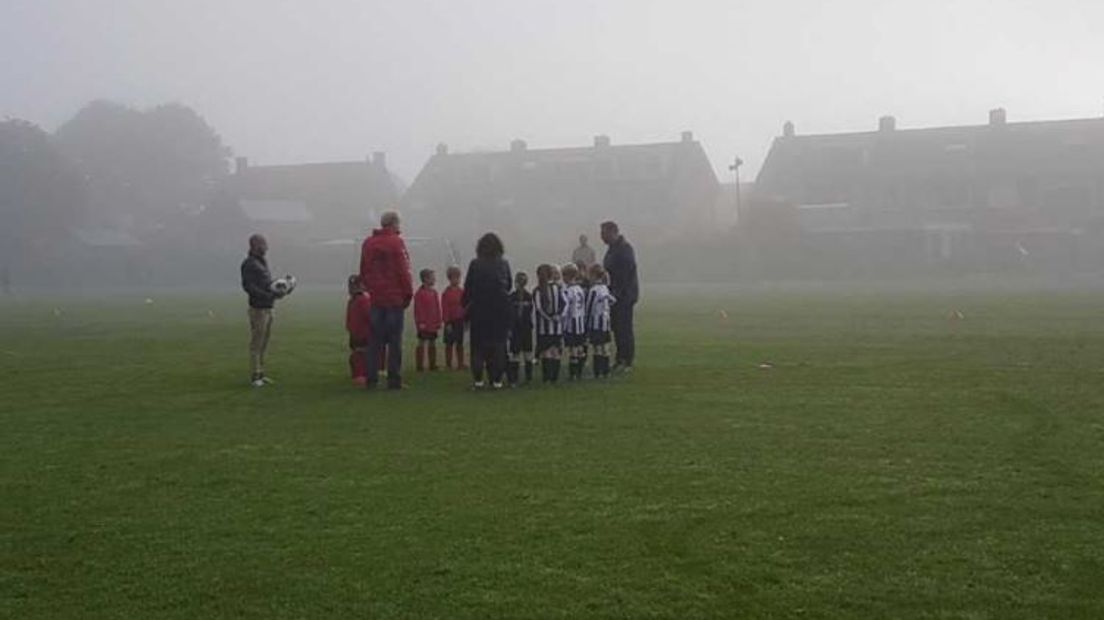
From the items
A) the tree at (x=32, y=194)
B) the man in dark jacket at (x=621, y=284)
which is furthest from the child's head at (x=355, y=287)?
the tree at (x=32, y=194)

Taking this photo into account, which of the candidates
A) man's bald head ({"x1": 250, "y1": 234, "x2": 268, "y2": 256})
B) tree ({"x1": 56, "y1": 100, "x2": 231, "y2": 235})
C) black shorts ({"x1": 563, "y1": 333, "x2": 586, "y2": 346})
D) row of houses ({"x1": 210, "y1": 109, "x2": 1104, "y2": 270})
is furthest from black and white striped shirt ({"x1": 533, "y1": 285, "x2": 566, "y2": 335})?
tree ({"x1": 56, "y1": 100, "x2": 231, "y2": 235})

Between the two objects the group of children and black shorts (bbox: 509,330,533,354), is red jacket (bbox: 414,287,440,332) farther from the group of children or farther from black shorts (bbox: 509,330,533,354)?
black shorts (bbox: 509,330,533,354)

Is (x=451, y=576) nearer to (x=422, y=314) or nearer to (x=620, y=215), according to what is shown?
(x=422, y=314)

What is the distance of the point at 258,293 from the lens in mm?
15547

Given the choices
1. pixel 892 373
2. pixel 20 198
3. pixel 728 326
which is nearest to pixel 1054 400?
pixel 892 373

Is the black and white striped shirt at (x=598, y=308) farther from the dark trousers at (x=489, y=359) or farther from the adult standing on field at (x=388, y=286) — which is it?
the adult standing on field at (x=388, y=286)

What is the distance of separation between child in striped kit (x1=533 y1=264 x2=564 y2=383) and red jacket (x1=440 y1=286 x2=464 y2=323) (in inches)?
72.5

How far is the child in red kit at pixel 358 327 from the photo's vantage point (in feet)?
52.4

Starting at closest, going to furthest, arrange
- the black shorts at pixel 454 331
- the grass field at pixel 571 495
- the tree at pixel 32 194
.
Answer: the grass field at pixel 571 495
the black shorts at pixel 454 331
the tree at pixel 32 194

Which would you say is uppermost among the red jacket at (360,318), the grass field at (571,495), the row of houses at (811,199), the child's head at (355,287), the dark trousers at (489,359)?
the row of houses at (811,199)

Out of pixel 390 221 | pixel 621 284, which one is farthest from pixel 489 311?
pixel 621 284

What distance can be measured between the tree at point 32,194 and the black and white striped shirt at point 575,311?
76.2 meters

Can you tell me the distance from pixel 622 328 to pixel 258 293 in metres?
4.92

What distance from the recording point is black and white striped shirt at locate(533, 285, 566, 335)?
15.3m
